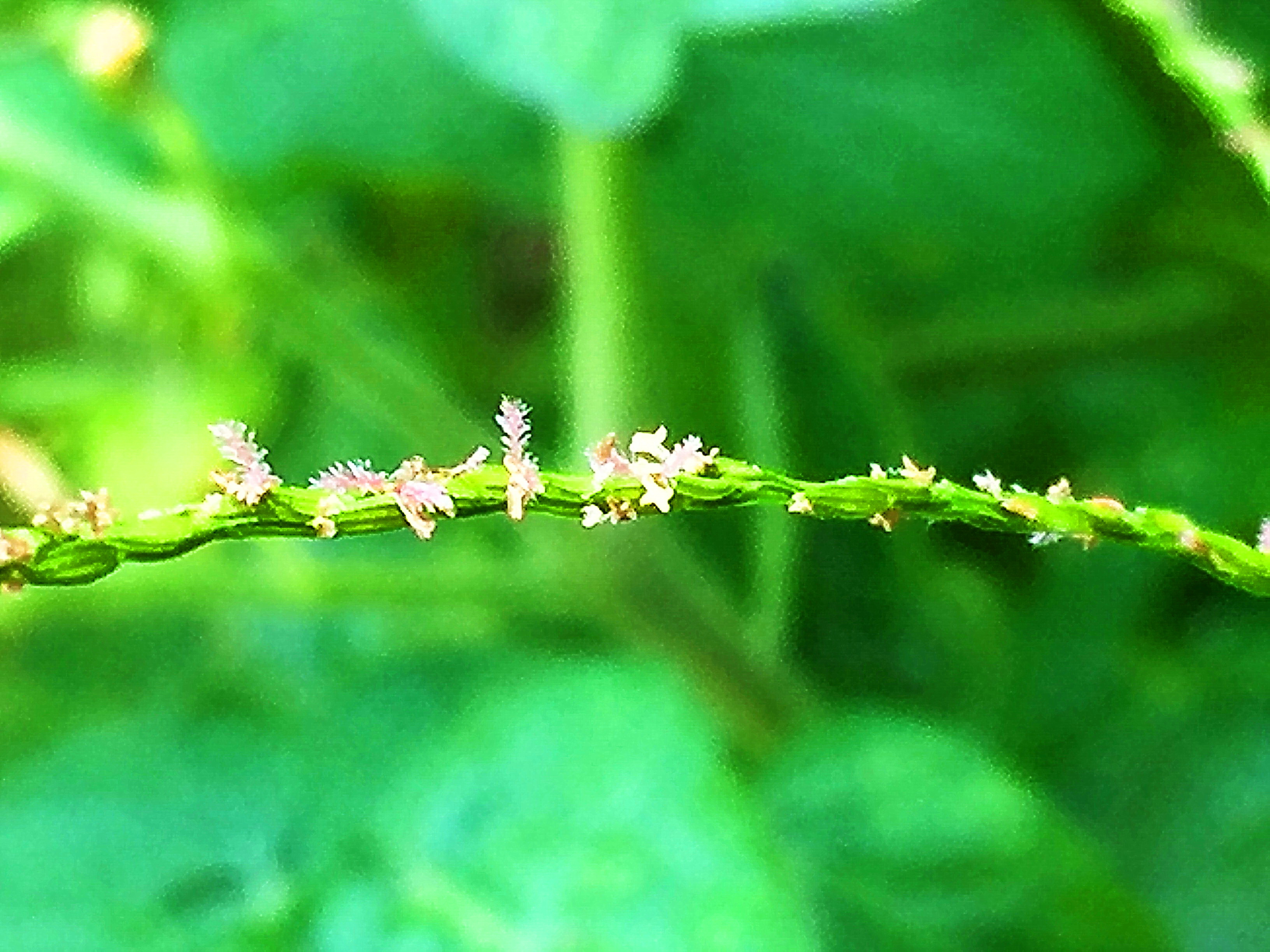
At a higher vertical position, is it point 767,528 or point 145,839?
point 767,528

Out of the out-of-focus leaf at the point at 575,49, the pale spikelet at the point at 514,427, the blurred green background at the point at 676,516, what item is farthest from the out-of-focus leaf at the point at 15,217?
the pale spikelet at the point at 514,427

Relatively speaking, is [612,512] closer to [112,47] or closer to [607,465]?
[607,465]

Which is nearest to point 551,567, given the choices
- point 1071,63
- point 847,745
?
point 847,745

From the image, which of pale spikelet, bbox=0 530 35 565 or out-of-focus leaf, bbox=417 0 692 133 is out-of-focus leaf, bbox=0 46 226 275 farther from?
pale spikelet, bbox=0 530 35 565

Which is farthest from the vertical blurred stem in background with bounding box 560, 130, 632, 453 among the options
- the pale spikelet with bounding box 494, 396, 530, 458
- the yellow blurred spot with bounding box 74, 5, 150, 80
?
the pale spikelet with bounding box 494, 396, 530, 458

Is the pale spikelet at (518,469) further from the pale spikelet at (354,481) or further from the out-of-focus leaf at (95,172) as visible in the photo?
the out-of-focus leaf at (95,172)

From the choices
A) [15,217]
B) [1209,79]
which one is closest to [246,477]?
[1209,79]

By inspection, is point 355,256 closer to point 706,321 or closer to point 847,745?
point 706,321
